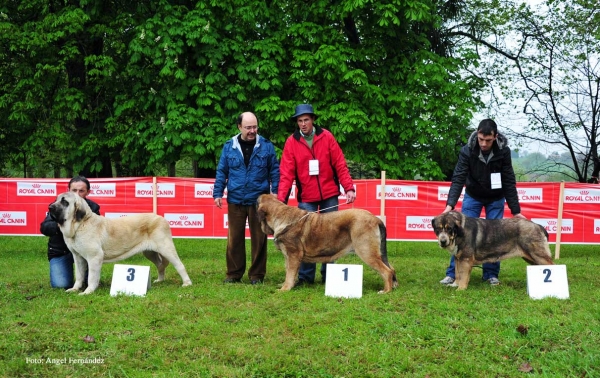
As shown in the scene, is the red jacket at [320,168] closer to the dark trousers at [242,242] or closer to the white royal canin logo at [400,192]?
the dark trousers at [242,242]

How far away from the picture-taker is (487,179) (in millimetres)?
6766

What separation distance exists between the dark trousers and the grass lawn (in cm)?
40

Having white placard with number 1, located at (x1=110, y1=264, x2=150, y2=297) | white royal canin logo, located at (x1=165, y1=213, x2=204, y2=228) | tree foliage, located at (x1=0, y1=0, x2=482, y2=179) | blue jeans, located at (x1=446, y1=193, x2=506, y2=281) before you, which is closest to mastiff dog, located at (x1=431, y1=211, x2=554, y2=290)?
blue jeans, located at (x1=446, y1=193, x2=506, y2=281)

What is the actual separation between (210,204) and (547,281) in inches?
271

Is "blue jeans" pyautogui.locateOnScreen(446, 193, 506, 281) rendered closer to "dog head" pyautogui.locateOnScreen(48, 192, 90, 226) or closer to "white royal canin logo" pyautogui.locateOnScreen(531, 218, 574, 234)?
"white royal canin logo" pyautogui.locateOnScreen(531, 218, 574, 234)

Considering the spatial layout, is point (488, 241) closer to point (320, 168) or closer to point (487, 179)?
point (487, 179)

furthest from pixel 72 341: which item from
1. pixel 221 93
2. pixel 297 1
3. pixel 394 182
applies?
pixel 297 1

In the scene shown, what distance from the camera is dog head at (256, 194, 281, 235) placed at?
660 centimetres

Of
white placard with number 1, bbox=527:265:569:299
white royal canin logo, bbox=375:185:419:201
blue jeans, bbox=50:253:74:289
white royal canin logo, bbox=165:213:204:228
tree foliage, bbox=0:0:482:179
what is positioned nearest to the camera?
white placard with number 1, bbox=527:265:569:299

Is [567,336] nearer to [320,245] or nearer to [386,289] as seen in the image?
[386,289]

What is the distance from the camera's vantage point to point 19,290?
665 centimetres

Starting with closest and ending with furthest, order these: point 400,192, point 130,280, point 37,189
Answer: point 130,280, point 37,189, point 400,192

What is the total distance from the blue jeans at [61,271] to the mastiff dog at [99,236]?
25 centimetres

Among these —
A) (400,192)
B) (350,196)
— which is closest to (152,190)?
(400,192)
